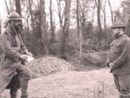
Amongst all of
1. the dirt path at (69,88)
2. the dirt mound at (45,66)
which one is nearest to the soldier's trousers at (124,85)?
the dirt path at (69,88)

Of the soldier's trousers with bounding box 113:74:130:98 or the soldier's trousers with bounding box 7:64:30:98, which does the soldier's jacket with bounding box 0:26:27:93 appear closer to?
the soldier's trousers with bounding box 7:64:30:98

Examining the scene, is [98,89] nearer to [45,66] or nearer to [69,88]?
[69,88]

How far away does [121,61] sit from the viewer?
5621mm

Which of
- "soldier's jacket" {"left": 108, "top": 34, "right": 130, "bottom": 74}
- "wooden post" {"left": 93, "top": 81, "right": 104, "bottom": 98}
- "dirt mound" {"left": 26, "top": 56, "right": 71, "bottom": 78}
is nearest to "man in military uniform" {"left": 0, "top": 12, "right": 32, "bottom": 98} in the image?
"wooden post" {"left": 93, "top": 81, "right": 104, "bottom": 98}

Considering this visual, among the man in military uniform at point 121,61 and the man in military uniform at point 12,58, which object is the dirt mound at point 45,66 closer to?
the man in military uniform at point 12,58

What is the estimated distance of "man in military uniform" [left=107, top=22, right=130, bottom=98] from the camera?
220 inches

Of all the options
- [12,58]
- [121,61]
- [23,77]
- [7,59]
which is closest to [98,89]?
[121,61]

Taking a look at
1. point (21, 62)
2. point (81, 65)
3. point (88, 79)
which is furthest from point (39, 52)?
point (21, 62)

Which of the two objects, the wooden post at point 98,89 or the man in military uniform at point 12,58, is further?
the man in military uniform at point 12,58

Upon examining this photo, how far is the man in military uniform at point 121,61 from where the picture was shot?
558cm

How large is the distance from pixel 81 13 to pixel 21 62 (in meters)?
36.5

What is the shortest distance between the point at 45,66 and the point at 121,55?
28.4ft

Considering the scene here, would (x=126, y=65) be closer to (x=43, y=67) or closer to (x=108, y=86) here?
(x=108, y=86)

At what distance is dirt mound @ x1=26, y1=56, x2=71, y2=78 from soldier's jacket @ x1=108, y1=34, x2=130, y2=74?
7.47 meters
